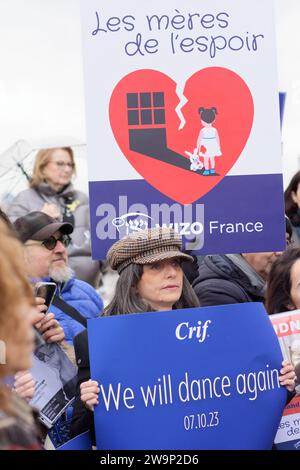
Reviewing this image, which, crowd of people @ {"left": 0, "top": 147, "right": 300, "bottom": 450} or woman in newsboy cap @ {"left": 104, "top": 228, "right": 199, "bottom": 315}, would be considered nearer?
crowd of people @ {"left": 0, "top": 147, "right": 300, "bottom": 450}

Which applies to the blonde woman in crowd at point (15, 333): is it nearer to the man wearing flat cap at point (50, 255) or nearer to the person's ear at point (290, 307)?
the man wearing flat cap at point (50, 255)

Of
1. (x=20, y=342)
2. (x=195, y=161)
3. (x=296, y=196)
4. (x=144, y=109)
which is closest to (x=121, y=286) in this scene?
(x=195, y=161)

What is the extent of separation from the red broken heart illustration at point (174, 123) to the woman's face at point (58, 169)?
1.57 m

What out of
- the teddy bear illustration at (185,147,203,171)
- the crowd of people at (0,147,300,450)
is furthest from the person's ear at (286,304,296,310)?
the teddy bear illustration at (185,147,203,171)

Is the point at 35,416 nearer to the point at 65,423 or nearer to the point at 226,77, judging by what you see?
the point at 65,423

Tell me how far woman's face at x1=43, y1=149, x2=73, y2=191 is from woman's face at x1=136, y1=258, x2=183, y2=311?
67.8 inches

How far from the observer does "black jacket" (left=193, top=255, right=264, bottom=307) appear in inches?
145

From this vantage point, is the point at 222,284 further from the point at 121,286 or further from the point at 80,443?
the point at 80,443

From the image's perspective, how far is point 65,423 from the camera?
3.16m

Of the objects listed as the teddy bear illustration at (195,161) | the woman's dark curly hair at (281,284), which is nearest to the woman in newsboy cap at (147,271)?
the teddy bear illustration at (195,161)

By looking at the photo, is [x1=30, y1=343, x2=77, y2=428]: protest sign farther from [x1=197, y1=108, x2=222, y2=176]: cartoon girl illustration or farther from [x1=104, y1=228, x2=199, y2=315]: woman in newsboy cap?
[x1=197, y1=108, x2=222, y2=176]: cartoon girl illustration

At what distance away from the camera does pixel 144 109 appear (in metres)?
3.31

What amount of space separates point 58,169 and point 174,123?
5.43ft
